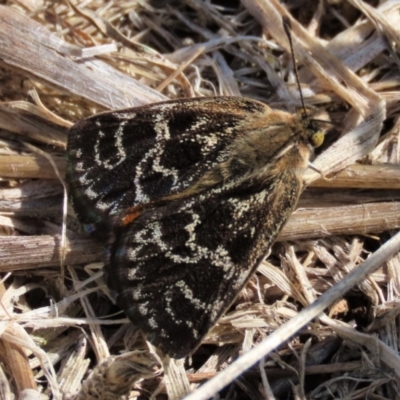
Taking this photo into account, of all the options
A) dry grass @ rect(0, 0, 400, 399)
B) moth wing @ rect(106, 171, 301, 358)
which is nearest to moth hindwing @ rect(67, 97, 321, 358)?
moth wing @ rect(106, 171, 301, 358)

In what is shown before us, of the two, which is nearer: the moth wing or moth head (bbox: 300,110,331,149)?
the moth wing

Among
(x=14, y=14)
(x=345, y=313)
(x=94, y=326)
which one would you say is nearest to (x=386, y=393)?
(x=345, y=313)

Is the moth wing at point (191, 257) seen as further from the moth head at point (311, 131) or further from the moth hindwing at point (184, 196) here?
the moth head at point (311, 131)

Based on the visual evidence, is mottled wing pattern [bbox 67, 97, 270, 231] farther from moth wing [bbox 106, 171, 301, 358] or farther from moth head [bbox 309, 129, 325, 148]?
moth head [bbox 309, 129, 325, 148]

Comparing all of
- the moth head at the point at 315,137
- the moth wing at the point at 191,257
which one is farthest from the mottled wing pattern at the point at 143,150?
the moth head at the point at 315,137

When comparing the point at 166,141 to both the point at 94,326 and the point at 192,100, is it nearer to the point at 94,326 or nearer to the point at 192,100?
the point at 192,100

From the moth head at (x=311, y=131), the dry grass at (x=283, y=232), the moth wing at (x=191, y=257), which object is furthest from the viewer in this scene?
the moth head at (x=311, y=131)

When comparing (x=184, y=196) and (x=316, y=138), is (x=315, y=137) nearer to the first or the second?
(x=316, y=138)
